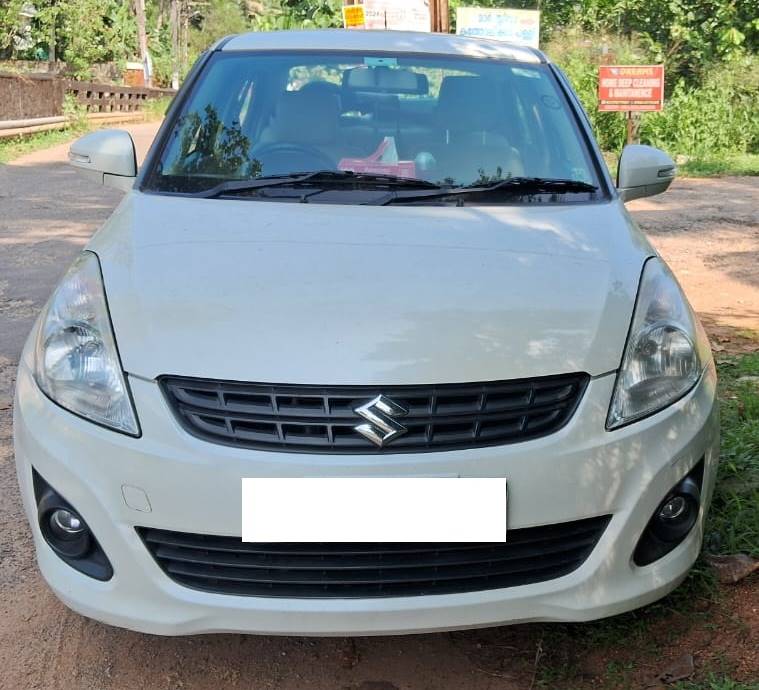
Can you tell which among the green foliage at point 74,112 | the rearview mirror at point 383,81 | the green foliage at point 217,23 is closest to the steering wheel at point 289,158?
the rearview mirror at point 383,81

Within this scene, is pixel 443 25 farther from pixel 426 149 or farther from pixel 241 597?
pixel 241 597

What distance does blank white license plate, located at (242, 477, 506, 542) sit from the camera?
192 centimetres

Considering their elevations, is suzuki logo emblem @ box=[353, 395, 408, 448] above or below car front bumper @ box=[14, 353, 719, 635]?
above

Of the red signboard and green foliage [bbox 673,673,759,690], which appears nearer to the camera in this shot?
green foliage [bbox 673,673,759,690]

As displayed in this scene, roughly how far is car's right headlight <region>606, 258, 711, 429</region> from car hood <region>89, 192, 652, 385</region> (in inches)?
1.7

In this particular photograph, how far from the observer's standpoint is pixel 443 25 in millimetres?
10805

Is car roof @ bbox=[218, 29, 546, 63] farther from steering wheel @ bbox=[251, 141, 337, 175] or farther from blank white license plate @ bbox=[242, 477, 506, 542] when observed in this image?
blank white license plate @ bbox=[242, 477, 506, 542]

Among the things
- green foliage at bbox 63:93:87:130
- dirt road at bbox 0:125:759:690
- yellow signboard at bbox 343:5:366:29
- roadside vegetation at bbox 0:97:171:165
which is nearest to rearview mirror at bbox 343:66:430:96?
dirt road at bbox 0:125:759:690

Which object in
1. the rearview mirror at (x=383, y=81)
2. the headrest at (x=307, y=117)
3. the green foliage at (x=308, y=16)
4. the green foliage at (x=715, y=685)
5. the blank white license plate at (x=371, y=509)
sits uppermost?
the green foliage at (x=308, y=16)

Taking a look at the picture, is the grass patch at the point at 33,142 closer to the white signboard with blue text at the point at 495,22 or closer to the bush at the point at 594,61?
the white signboard with blue text at the point at 495,22

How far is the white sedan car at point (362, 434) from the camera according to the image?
194 cm

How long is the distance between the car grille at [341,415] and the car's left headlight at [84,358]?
128 millimetres

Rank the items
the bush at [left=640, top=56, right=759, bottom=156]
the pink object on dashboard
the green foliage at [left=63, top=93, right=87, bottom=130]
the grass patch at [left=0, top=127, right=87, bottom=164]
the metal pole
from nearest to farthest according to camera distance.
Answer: the pink object on dashboard → the metal pole → the bush at [left=640, top=56, right=759, bottom=156] → the grass patch at [left=0, top=127, right=87, bottom=164] → the green foliage at [left=63, top=93, right=87, bottom=130]

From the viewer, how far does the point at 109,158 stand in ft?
10.8
